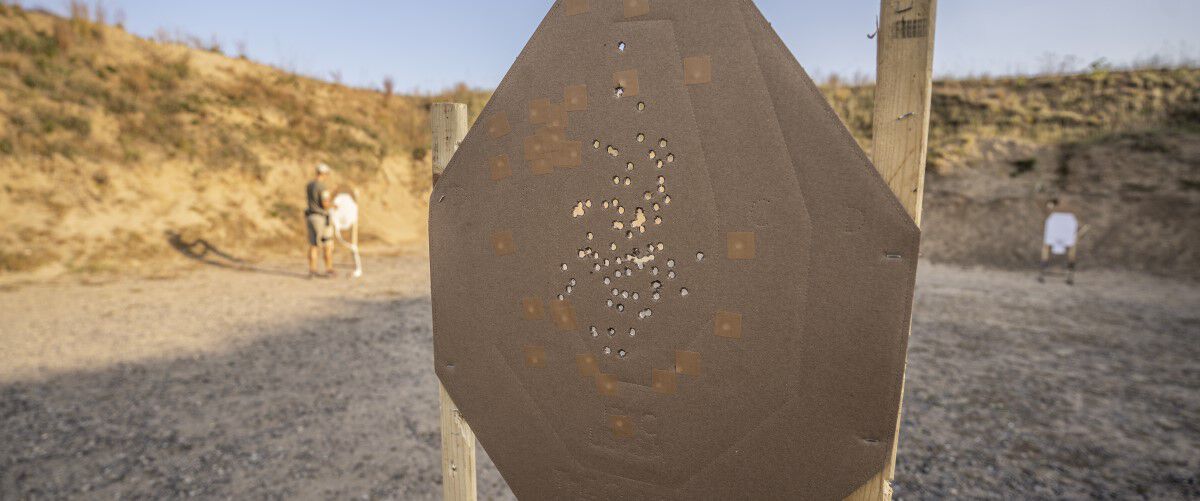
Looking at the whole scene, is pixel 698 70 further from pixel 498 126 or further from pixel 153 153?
pixel 153 153

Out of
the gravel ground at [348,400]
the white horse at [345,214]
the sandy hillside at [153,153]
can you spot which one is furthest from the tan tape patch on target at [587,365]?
the sandy hillside at [153,153]

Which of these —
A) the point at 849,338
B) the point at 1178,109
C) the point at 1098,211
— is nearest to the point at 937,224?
the point at 1098,211

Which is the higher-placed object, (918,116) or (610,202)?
(918,116)

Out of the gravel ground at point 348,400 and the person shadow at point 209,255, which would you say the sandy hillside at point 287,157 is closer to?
the person shadow at point 209,255

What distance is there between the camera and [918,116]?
0.81m

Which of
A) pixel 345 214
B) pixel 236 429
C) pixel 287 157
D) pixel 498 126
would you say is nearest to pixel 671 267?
pixel 498 126

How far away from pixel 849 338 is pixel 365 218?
467 inches

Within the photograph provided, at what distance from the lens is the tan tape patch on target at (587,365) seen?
99 cm

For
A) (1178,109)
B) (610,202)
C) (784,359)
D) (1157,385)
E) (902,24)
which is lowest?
(1157,385)

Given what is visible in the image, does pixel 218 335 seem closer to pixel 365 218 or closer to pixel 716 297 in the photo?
pixel 716 297

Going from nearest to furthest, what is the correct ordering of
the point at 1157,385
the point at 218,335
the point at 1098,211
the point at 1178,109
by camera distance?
the point at 1157,385
the point at 218,335
the point at 1098,211
the point at 1178,109

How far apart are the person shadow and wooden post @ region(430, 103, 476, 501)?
25.8 ft

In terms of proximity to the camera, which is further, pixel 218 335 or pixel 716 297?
pixel 218 335

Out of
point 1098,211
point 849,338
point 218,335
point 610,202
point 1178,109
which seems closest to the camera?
point 849,338
